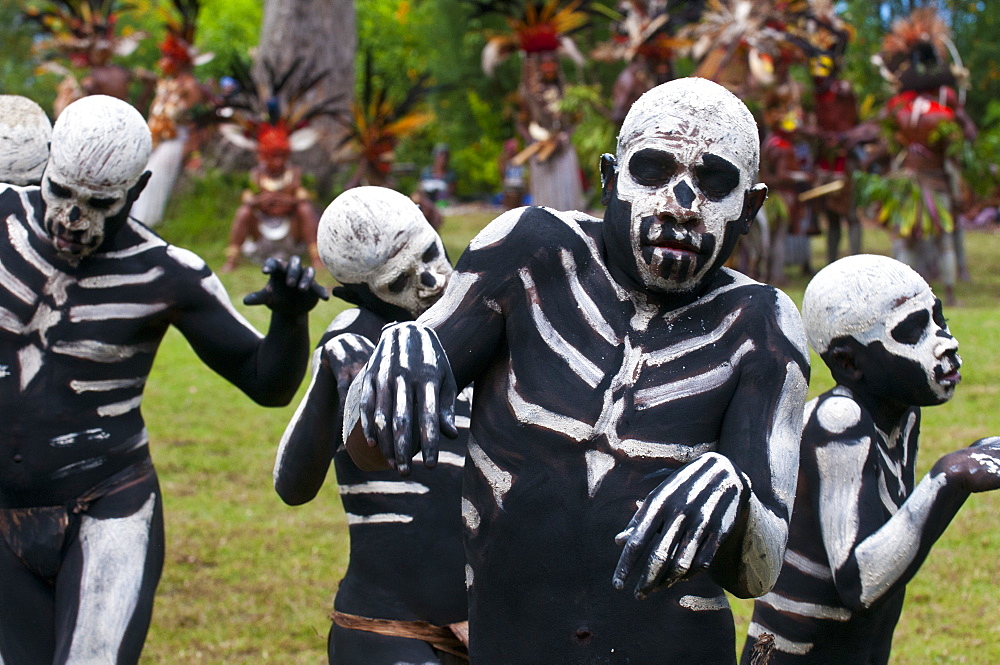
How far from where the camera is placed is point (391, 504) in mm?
3176

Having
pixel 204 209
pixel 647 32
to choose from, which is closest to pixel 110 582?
pixel 647 32

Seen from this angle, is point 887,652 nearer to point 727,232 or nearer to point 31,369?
point 727,232

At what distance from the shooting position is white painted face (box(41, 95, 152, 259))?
326cm

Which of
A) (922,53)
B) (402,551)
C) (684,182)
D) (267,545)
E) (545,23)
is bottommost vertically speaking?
(267,545)

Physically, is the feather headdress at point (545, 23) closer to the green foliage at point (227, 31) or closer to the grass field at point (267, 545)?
the grass field at point (267, 545)

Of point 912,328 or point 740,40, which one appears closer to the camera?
point 912,328

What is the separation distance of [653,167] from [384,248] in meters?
1.18

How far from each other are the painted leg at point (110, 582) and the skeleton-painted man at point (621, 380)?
1390mm

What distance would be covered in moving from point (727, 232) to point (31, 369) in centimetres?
208

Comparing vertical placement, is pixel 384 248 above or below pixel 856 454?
above

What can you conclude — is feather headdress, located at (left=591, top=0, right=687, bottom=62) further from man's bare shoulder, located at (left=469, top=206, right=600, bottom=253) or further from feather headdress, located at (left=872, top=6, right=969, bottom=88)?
man's bare shoulder, located at (left=469, top=206, right=600, bottom=253)

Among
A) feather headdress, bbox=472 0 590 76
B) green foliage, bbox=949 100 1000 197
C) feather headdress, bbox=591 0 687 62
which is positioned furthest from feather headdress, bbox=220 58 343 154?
green foliage, bbox=949 100 1000 197

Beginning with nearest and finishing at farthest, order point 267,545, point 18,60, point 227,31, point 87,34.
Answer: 1. point 267,545
2. point 87,34
3. point 18,60
4. point 227,31

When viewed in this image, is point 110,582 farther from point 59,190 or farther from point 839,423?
point 839,423
